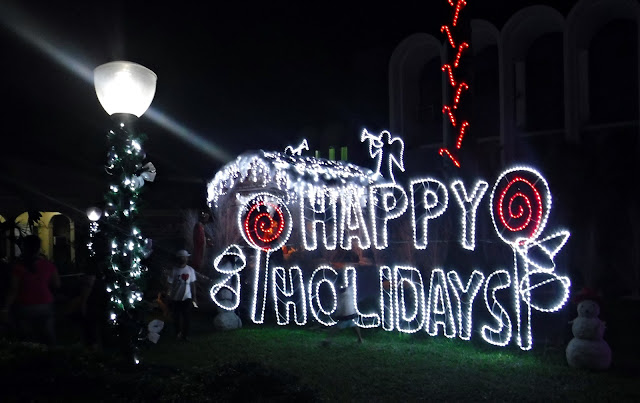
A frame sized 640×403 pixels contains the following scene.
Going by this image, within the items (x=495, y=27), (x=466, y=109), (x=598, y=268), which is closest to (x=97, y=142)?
(x=466, y=109)

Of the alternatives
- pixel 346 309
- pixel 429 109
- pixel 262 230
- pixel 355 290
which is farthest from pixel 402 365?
pixel 429 109

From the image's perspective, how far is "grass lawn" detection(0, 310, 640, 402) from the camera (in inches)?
233

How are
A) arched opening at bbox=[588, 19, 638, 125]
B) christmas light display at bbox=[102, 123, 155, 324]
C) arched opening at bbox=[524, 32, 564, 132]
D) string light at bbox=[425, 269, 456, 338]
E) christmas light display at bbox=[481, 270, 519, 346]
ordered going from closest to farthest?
christmas light display at bbox=[102, 123, 155, 324], christmas light display at bbox=[481, 270, 519, 346], string light at bbox=[425, 269, 456, 338], arched opening at bbox=[588, 19, 638, 125], arched opening at bbox=[524, 32, 564, 132]

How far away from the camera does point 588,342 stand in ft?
26.4

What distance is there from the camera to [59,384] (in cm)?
626

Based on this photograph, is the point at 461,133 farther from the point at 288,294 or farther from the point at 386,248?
the point at 288,294

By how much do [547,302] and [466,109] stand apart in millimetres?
4271

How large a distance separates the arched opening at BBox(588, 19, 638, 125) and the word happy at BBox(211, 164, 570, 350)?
4687mm

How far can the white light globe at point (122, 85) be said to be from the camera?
23.1 ft

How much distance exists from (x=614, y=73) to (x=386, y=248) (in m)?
8.43

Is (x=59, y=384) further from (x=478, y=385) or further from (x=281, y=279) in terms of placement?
(x=281, y=279)

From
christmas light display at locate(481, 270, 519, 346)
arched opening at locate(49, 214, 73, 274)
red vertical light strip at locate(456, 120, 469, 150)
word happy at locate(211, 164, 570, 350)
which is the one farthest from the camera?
arched opening at locate(49, 214, 73, 274)

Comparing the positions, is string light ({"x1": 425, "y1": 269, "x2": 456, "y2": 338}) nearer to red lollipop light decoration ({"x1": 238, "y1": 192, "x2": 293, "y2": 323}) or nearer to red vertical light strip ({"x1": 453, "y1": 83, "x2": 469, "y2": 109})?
red lollipop light decoration ({"x1": 238, "y1": 192, "x2": 293, "y2": 323})

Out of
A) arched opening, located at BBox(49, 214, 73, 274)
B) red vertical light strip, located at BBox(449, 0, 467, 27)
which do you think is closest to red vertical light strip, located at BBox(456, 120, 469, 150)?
red vertical light strip, located at BBox(449, 0, 467, 27)
